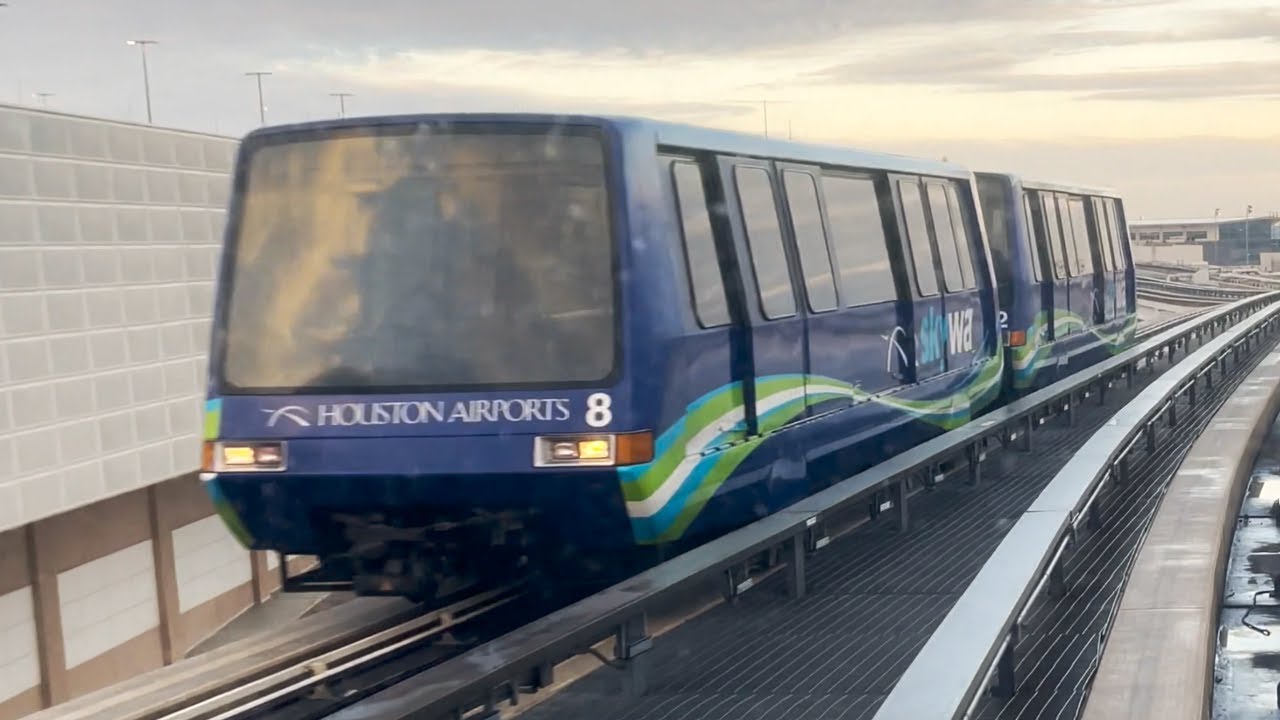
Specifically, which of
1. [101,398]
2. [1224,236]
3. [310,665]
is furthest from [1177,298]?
[1224,236]

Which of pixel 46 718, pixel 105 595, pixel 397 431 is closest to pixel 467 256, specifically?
pixel 397 431

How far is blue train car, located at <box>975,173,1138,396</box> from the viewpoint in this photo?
18.2m

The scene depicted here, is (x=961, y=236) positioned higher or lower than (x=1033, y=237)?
higher

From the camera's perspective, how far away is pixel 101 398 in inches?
444

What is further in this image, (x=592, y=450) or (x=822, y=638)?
(x=822, y=638)

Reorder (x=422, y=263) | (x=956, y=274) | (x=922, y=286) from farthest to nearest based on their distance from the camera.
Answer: (x=956, y=274), (x=922, y=286), (x=422, y=263)

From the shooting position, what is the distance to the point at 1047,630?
286 inches

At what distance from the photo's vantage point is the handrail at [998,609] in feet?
14.3

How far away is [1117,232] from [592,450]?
19264mm

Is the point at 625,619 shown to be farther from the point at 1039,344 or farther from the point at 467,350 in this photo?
the point at 1039,344

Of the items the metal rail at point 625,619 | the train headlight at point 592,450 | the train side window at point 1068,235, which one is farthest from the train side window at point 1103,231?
the train headlight at point 592,450

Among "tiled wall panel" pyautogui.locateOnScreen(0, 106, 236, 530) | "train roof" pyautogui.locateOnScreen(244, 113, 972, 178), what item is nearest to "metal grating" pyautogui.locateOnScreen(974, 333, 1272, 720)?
"train roof" pyautogui.locateOnScreen(244, 113, 972, 178)

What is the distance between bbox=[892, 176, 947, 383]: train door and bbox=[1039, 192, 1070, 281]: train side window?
23.1 ft

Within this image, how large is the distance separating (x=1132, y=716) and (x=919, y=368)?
758 centimetres
